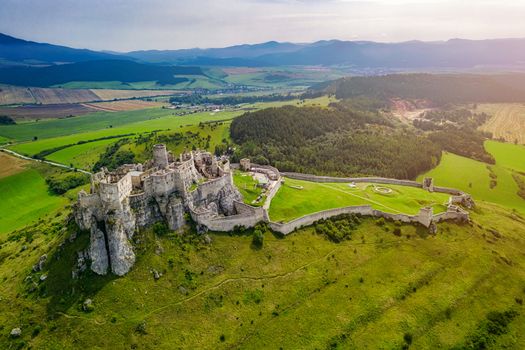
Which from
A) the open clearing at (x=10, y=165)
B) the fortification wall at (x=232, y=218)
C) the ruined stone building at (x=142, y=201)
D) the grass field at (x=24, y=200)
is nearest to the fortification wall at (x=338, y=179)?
the ruined stone building at (x=142, y=201)

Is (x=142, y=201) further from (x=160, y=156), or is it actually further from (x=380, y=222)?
(x=380, y=222)

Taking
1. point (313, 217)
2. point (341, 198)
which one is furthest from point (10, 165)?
point (341, 198)

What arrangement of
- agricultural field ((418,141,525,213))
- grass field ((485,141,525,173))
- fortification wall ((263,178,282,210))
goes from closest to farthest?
fortification wall ((263,178,282,210)) < agricultural field ((418,141,525,213)) < grass field ((485,141,525,173))

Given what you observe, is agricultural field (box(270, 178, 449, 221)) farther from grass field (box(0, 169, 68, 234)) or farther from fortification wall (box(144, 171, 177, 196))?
grass field (box(0, 169, 68, 234))

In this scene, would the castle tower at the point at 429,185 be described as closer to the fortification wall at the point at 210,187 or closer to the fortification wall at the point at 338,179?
the fortification wall at the point at 338,179

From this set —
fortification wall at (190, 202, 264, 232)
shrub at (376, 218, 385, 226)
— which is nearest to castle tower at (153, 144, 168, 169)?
fortification wall at (190, 202, 264, 232)

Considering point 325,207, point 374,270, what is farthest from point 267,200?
point 374,270
